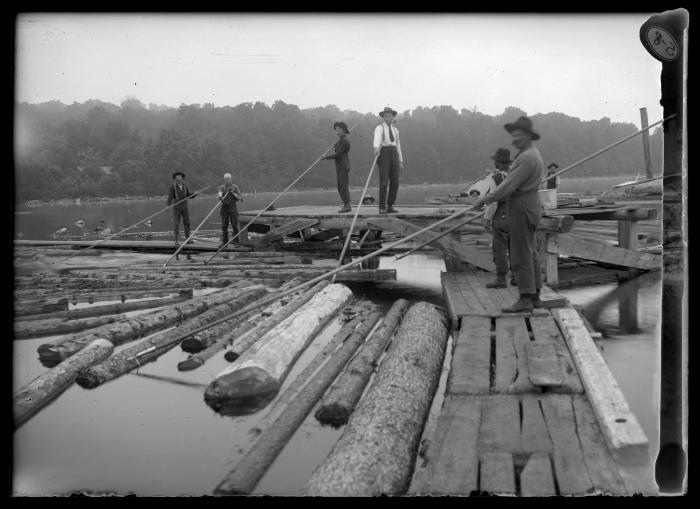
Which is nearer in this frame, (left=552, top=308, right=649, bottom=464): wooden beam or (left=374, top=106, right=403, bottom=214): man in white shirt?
(left=552, top=308, right=649, bottom=464): wooden beam

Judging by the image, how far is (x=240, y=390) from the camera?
22.8 feet

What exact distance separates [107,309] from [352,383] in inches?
215

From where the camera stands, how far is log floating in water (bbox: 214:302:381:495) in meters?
4.99

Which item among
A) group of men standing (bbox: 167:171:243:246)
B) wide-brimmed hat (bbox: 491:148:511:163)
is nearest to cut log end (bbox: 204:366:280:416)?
wide-brimmed hat (bbox: 491:148:511:163)

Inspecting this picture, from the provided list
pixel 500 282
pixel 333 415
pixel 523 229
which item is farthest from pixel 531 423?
pixel 500 282

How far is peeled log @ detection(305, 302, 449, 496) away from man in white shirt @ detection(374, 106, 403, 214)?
19.7ft

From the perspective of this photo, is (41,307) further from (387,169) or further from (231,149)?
(231,149)

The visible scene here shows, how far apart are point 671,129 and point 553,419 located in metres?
2.26

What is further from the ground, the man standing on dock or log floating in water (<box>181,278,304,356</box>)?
the man standing on dock

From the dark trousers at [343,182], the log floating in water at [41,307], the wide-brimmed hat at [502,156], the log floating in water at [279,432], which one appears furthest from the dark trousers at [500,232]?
the log floating in water at [41,307]

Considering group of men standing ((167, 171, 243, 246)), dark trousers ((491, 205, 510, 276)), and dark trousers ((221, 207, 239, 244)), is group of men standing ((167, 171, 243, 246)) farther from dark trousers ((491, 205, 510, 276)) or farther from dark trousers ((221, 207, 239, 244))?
dark trousers ((491, 205, 510, 276))
